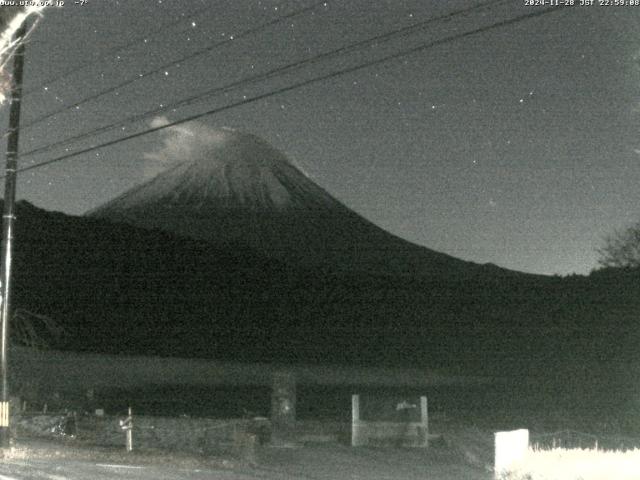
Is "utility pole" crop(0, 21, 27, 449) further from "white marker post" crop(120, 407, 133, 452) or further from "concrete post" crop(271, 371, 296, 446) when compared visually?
"concrete post" crop(271, 371, 296, 446)

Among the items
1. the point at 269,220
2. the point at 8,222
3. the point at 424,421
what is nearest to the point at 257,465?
the point at 424,421

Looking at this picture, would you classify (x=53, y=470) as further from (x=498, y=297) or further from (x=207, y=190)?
(x=207, y=190)

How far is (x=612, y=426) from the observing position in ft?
88.6

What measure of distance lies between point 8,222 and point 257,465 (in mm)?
6948

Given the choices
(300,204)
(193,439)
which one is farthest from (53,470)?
(300,204)

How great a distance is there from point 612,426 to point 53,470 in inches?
690

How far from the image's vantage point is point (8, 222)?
18641 millimetres

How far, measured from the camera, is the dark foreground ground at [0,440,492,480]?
14891 mm

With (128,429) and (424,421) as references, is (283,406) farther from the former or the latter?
(128,429)

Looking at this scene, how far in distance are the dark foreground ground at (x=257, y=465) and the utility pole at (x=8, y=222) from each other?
0.94m

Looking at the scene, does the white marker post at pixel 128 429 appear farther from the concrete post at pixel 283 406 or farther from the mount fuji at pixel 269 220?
the mount fuji at pixel 269 220

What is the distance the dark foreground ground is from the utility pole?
3.10ft

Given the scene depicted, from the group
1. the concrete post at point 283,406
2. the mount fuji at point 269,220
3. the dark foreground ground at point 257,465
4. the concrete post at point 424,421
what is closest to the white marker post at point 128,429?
the dark foreground ground at point 257,465

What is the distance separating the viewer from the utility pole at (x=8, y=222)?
1816cm
